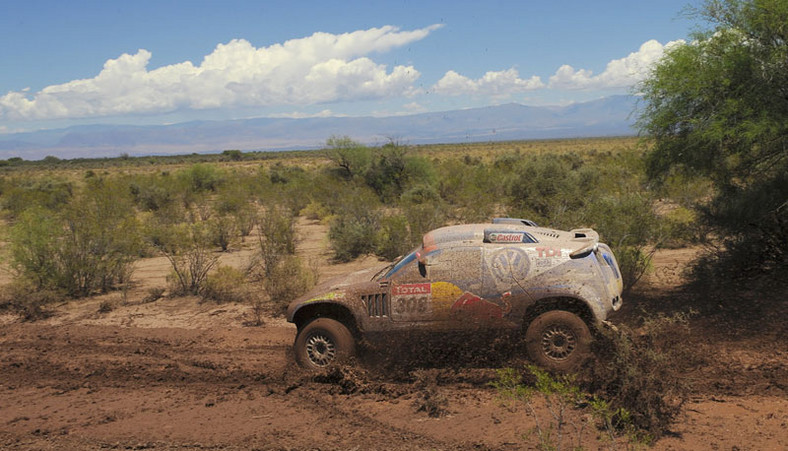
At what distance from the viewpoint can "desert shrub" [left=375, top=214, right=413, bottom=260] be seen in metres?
13.6

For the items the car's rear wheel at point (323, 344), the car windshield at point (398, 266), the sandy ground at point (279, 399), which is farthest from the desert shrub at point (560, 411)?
the car's rear wheel at point (323, 344)

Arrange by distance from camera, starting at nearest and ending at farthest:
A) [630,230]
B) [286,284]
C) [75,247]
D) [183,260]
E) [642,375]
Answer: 1. [642,375]
2. [630,230]
3. [286,284]
4. [75,247]
5. [183,260]

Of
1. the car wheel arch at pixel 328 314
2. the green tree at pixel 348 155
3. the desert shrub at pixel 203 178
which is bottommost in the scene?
the car wheel arch at pixel 328 314

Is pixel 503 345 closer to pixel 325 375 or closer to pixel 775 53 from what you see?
pixel 325 375

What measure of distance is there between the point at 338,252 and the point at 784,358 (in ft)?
34.6

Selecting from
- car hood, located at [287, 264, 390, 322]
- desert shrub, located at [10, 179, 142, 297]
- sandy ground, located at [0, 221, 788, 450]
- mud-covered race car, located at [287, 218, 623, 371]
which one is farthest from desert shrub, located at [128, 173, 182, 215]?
mud-covered race car, located at [287, 218, 623, 371]

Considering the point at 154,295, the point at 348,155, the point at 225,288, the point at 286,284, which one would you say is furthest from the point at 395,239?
the point at 348,155

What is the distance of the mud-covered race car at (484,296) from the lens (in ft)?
20.3

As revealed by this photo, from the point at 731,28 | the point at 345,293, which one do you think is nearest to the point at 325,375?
the point at 345,293

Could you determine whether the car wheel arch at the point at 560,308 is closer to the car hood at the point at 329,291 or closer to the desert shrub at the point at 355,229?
the car hood at the point at 329,291

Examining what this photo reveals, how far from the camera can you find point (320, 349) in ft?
22.1

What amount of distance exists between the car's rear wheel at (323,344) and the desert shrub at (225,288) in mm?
4747

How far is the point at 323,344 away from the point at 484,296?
2071mm

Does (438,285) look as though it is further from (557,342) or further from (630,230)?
(630,230)
